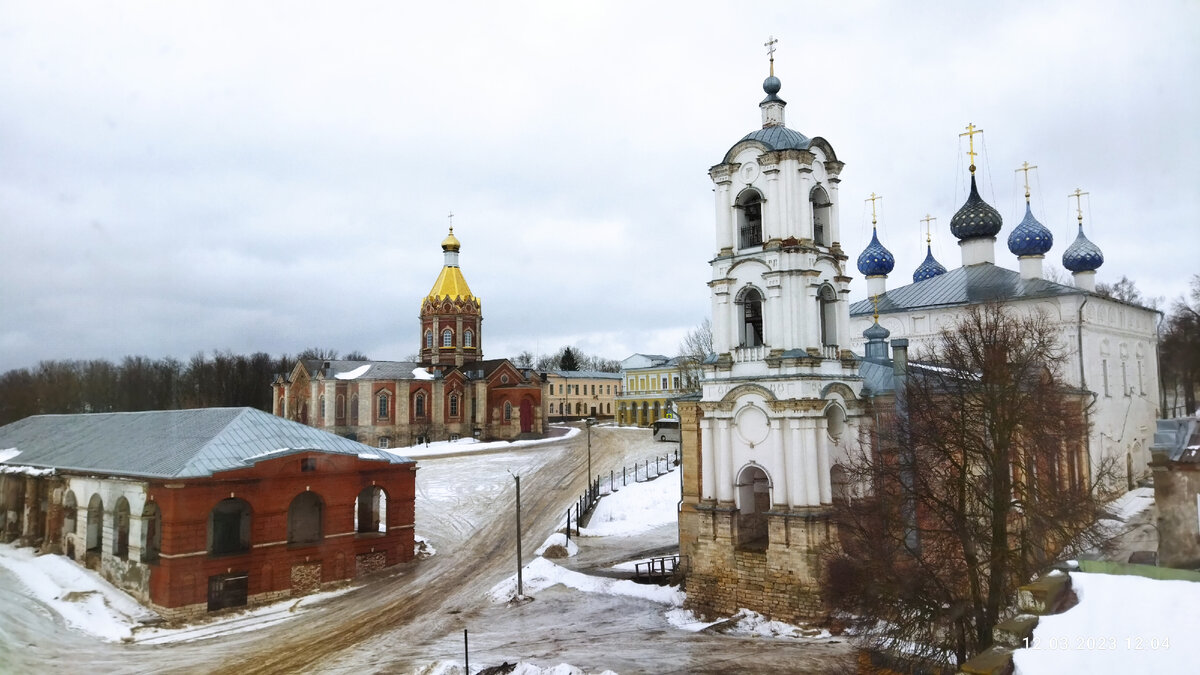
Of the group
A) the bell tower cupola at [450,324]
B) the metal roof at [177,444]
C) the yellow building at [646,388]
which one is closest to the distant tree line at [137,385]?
the metal roof at [177,444]

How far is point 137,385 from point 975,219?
258 ft

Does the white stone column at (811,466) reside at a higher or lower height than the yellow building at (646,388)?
lower

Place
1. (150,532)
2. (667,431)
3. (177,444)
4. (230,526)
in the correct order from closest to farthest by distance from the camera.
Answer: (150,532), (177,444), (230,526), (667,431)

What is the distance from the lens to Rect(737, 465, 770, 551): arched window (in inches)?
927

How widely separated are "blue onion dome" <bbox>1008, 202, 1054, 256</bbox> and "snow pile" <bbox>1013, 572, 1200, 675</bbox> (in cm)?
2970

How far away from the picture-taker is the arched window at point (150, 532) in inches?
957

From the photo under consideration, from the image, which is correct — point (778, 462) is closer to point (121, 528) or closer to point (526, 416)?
point (121, 528)

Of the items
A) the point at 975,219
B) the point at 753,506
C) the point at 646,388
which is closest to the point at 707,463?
the point at 753,506

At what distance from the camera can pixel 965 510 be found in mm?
15672

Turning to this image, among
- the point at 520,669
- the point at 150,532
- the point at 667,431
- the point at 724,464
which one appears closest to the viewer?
the point at 520,669

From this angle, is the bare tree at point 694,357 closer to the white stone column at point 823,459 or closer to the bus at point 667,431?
the bus at point 667,431

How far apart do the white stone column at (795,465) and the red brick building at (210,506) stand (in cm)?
1628

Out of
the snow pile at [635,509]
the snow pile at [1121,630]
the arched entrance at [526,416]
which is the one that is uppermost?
the arched entrance at [526,416]

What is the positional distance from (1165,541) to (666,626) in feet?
43.1
